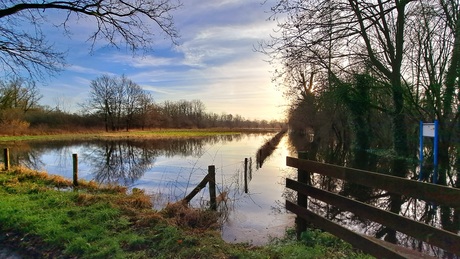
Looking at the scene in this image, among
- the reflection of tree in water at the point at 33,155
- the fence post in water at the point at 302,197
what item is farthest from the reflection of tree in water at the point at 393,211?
the reflection of tree in water at the point at 33,155

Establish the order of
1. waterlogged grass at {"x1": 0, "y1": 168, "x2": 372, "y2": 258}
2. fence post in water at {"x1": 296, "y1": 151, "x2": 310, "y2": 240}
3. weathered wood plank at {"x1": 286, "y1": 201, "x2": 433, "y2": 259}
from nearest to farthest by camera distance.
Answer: weathered wood plank at {"x1": 286, "y1": 201, "x2": 433, "y2": 259}
waterlogged grass at {"x1": 0, "y1": 168, "x2": 372, "y2": 258}
fence post in water at {"x1": 296, "y1": 151, "x2": 310, "y2": 240}

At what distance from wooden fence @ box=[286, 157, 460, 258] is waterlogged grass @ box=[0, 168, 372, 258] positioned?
1.46 feet

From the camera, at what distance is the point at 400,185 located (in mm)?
3309

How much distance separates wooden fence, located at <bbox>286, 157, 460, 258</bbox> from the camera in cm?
287

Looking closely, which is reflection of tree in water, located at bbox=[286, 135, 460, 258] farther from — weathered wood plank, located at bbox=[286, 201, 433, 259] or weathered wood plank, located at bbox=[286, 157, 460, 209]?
weathered wood plank, located at bbox=[286, 157, 460, 209]

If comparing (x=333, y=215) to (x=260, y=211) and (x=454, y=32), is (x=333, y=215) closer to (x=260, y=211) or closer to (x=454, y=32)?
(x=260, y=211)

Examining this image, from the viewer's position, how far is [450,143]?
17.8 metres

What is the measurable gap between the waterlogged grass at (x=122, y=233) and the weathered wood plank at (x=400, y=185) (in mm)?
1177

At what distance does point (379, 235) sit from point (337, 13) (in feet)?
26.7

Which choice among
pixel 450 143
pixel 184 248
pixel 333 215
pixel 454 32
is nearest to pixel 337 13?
pixel 333 215

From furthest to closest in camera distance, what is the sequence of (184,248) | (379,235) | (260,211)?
(260,211), (379,235), (184,248)

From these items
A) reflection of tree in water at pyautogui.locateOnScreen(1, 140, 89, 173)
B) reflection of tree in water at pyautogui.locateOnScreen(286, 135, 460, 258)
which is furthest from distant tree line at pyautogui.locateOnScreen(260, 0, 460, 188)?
reflection of tree in water at pyautogui.locateOnScreen(1, 140, 89, 173)

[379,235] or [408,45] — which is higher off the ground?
[408,45]

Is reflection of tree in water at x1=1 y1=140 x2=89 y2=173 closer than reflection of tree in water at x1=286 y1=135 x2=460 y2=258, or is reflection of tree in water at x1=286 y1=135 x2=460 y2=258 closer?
reflection of tree in water at x1=286 y1=135 x2=460 y2=258
